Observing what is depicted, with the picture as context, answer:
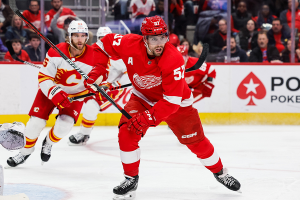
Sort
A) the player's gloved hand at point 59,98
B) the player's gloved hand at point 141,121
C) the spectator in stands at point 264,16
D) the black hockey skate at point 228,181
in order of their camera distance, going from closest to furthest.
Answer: the player's gloved hand at point 141,121
the black hockey skate at point 228,181
the player's gloved hand at point 59,98
the spectator in stands at point 264,16

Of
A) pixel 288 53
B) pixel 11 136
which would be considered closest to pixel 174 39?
pixel 288 53

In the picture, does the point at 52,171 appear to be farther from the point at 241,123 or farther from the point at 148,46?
the point at 241,123

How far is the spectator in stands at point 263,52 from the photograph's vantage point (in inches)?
250

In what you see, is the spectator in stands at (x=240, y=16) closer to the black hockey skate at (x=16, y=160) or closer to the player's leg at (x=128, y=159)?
the black hockey skate at (x=16, y=160)

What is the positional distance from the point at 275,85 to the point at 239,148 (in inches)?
83.5

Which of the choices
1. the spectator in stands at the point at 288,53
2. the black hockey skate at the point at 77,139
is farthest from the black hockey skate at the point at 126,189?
the spectator in stands at the point at 288,53

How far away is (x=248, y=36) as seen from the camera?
6.42 meters

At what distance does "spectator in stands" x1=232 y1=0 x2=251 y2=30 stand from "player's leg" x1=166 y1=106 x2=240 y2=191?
3858 mm

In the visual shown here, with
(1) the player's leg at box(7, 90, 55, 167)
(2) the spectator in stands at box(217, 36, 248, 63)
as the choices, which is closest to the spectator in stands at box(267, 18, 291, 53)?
(2) the spectator in stands at box(217, 36, 248, 63)

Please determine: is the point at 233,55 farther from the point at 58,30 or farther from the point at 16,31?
the point at 16,31

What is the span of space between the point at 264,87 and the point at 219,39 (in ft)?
2.92

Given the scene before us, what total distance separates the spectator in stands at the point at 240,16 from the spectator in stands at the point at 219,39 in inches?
6.4

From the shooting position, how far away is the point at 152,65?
253cm

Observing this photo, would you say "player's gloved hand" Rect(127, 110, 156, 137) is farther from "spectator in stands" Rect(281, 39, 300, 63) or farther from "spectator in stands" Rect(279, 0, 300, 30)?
"spectator in stands" Rect(279, 0, 300, 30)
